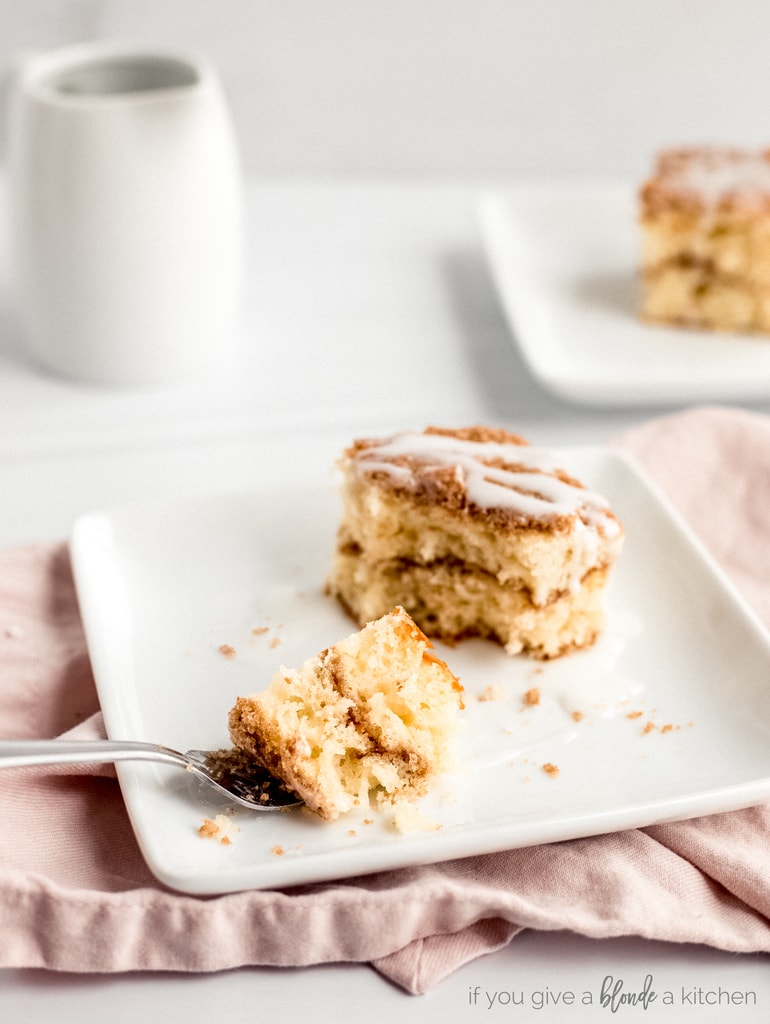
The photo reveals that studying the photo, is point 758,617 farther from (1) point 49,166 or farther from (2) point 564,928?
(1) point 49,166

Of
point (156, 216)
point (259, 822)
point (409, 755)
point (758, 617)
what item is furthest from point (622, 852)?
point (156, 216)

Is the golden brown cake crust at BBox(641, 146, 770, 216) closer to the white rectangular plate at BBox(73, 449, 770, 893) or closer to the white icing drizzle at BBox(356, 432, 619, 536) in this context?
the white rectangular plate at BBox(73, 449, 770, 893)

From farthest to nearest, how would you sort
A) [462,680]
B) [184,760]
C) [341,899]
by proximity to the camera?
1. [462,680]
2. [184,760]
3. [341,899]

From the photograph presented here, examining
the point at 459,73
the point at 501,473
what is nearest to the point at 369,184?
the point at 459,73

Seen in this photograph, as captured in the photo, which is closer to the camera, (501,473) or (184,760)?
(184,760)

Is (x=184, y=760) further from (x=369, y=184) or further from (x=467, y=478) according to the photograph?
(x=369, y=184)

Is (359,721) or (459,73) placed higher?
(459,73)

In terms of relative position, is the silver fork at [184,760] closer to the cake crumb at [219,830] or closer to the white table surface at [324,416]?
the cake crumb at [219,830]
